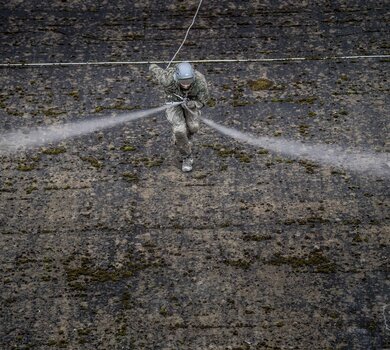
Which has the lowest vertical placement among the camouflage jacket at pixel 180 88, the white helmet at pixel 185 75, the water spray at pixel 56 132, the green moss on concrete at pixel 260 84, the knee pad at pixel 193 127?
the green moss on concrete at pixel 260 84

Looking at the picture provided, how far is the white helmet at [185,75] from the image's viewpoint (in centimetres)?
774

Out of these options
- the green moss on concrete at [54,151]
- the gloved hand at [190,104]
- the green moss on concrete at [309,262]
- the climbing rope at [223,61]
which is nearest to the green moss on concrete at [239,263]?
the green moss on concrete at [309,262]

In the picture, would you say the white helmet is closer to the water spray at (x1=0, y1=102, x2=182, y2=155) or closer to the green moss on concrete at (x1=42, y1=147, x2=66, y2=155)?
the water spray at (x1=0, y1=102, x2=182, y2=155)

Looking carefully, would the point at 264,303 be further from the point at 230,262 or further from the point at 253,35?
the point at 253,35

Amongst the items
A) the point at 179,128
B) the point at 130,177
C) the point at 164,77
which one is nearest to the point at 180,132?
the point at 179,128

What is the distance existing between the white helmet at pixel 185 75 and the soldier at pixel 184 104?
0.10 metres

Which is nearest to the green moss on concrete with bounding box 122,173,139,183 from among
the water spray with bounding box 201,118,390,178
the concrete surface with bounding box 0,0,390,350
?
the concrete surface with bounding box 0,0,390,350

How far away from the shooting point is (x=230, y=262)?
7.00 metres

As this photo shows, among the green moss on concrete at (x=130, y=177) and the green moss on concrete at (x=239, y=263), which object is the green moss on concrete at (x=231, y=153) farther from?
the green moss on concrete at (x=239, y=263)

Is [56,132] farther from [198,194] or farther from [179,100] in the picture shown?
[198,194]

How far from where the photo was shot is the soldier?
800cm

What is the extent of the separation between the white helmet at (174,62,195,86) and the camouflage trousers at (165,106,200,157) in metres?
0.40

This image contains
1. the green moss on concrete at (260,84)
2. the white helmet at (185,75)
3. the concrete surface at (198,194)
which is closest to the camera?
the concrete surface at (198,194)

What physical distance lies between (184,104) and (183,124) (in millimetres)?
212
